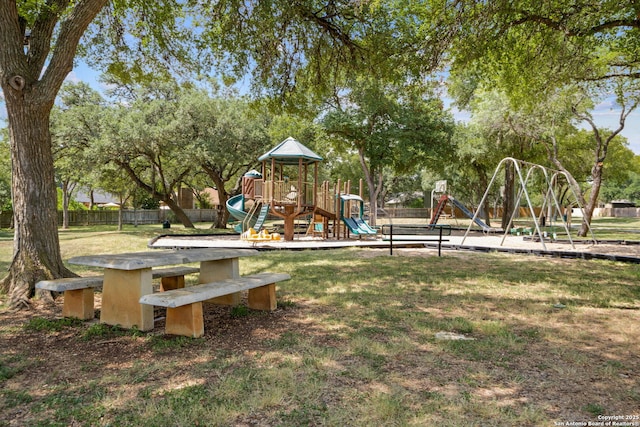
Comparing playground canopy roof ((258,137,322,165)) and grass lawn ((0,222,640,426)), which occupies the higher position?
playground canopy roof ((258,137,322,165))

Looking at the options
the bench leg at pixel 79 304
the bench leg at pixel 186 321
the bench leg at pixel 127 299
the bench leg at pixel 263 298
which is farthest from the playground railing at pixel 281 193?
the bench leg at pixel 186 321

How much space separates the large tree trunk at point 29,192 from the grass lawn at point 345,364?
2.36 feet

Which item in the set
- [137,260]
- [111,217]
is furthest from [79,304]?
[111,217]

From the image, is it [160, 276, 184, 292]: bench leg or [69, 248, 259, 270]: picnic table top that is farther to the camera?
[160, 276, 184, 292]: bench leg

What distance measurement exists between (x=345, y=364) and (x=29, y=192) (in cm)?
473

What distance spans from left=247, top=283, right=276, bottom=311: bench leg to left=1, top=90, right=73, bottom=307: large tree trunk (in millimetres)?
2618

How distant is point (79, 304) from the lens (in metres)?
4.73

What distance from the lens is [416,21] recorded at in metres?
9.33

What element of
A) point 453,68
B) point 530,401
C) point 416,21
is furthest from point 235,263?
point 416,21

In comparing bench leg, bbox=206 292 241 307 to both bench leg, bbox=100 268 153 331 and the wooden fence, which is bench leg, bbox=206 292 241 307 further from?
the wooden fence

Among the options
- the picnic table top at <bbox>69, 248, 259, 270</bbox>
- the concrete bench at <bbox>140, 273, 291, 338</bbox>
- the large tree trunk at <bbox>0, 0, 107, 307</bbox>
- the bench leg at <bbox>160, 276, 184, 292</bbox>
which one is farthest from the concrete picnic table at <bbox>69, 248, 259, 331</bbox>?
the large tree trunk at <bbox>0, 0, 107, 307</bbox>

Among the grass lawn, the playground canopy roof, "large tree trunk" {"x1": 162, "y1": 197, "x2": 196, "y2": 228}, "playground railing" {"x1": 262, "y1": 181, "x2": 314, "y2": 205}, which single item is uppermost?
the playground canopy roof

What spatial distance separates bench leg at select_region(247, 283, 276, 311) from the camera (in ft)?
17.1

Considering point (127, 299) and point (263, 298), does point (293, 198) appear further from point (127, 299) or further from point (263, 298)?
point (127, 299)
